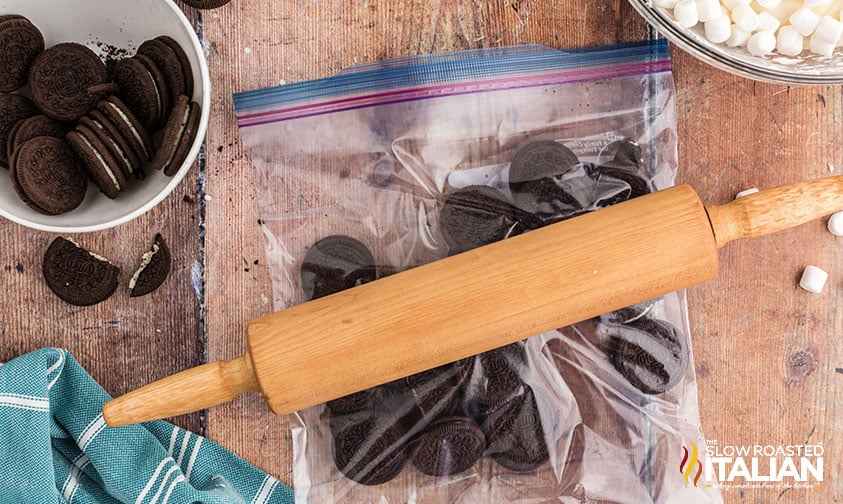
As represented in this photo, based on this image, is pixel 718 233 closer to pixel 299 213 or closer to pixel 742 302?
pixel 742 302

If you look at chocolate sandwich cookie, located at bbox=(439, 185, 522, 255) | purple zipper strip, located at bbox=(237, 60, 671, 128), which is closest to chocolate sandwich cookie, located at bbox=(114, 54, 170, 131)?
purple zipper strip, located at bbox=(237, 60, 671, 128)

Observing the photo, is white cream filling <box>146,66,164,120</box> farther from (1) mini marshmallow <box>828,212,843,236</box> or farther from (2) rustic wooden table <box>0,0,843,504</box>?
(1) mini marshmallow <box>828,212,843,236</box>

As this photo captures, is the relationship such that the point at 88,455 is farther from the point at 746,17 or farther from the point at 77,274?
the point at 746,17

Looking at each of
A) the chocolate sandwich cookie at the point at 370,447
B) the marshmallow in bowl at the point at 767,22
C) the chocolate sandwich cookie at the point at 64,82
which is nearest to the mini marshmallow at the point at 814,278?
the marshmallow in bowl at the point at 767,22

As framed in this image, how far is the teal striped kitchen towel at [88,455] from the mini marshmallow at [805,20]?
84cm

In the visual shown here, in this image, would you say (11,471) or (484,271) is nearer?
(484,271)

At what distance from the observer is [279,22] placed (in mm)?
918

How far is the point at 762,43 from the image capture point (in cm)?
74

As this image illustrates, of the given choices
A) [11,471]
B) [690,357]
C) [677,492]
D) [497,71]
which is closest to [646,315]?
[690,357]

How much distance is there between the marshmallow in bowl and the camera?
2.36 ft

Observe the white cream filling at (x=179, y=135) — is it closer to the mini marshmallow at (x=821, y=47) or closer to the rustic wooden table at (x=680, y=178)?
the rustic wooden table at (x=680, y=178)

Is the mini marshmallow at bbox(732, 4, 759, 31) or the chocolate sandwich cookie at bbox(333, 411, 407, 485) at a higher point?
the mini marshmallow at bbox(732, 4, 759, 31)

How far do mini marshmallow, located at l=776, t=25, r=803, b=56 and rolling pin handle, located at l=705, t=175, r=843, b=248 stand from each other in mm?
146

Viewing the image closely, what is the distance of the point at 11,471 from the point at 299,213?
1.62 feet
